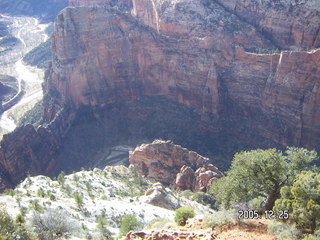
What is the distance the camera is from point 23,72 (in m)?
142

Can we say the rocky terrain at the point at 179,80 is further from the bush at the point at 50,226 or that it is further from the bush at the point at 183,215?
the bush at the point at 183,215

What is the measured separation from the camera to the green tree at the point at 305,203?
22859 millimetres

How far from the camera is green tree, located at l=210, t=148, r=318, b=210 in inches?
1167

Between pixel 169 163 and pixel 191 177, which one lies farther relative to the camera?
pixel 169 163

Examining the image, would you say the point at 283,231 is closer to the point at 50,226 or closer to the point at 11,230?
the point at 50,226

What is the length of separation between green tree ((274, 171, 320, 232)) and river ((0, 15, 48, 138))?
84467mm

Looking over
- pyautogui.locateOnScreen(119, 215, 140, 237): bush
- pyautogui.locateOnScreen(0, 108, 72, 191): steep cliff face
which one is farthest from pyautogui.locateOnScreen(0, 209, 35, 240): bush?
pyautogui.locateOnScreen(0, 108, 72, 191): steep cliff face

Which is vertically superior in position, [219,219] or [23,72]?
[219,219]

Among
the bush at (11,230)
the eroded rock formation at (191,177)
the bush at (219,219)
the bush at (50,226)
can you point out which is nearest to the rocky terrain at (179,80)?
the eroded rock formation at (191,177)

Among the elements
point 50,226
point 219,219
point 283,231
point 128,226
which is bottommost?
point 128,226

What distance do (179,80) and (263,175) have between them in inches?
1906

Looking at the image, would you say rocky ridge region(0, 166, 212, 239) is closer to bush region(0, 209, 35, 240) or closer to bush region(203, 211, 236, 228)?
bush region(0, 209, 35, 240)

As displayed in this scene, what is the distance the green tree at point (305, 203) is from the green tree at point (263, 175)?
3946 millimetres

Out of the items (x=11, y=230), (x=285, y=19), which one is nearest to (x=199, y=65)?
(x=285, y=19)
